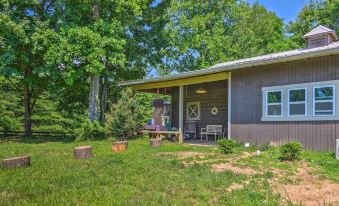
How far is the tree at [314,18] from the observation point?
26.8 m

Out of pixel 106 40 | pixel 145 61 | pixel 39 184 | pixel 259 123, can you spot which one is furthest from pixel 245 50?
pixel 39 184

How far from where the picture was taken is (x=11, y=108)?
2461 cm

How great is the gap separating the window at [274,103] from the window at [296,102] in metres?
0.37

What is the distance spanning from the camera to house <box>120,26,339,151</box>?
988 cm

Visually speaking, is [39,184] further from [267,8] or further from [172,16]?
[267,8]

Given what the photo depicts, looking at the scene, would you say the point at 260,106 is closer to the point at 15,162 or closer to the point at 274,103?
the point at 274,103

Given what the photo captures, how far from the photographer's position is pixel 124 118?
15.1 meters

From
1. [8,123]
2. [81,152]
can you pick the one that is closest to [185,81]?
[81,152]

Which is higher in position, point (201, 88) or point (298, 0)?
point (298, 0)

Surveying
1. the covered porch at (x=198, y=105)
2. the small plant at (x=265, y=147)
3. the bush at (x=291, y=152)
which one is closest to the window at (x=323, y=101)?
the small plant at (x=265, y=147)

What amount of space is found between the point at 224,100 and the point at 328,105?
593 centimetres

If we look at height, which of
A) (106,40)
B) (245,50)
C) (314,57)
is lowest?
(314,57)

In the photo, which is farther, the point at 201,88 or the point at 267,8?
the point at 267,8

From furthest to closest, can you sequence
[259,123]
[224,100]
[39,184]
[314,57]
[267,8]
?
Answer: [267,8]
[224,100]
[259,123]
[314,57]
[39,184]
